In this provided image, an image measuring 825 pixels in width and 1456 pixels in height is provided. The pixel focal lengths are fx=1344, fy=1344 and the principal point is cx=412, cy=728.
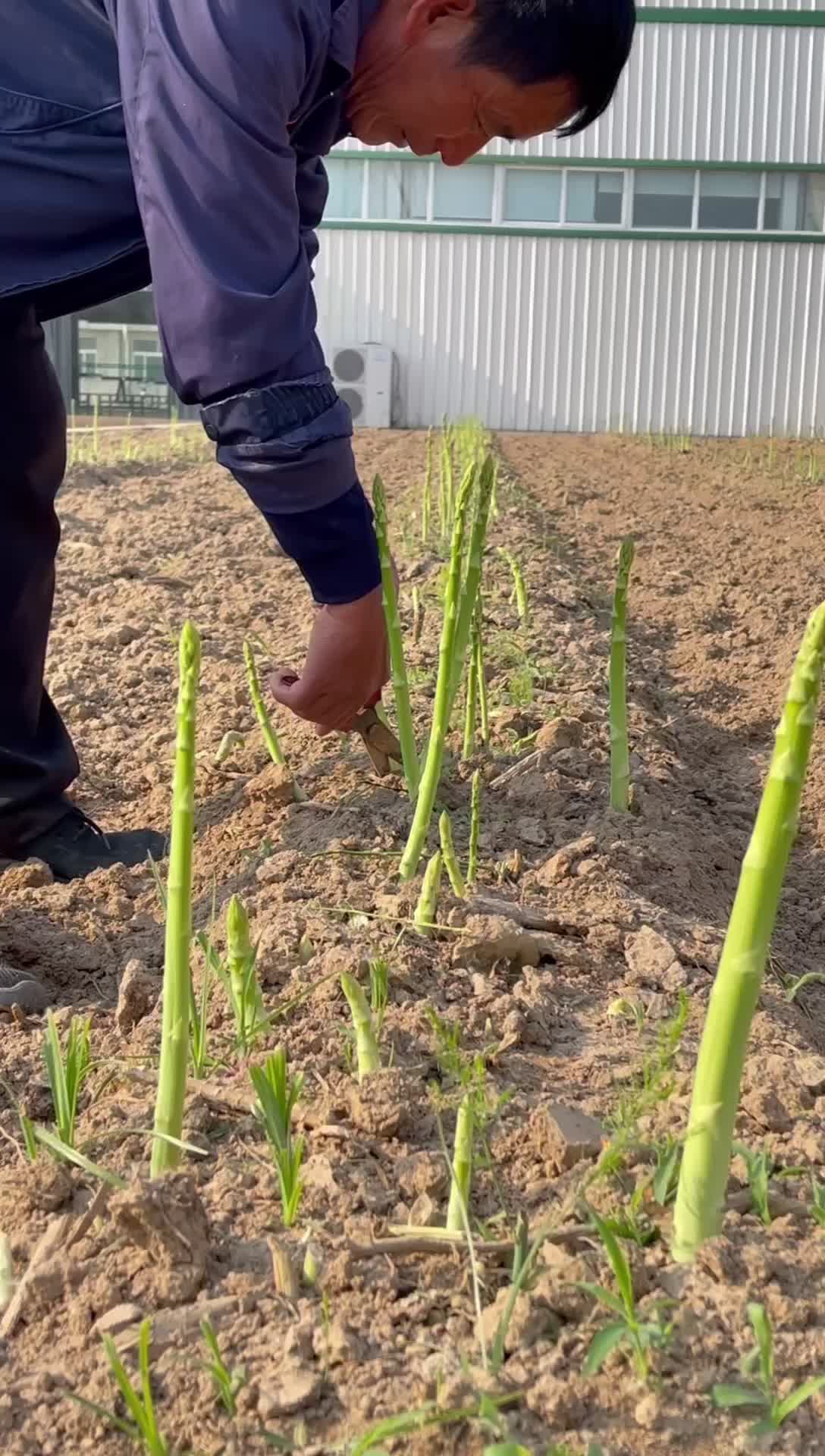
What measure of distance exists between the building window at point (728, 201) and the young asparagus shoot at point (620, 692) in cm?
1075

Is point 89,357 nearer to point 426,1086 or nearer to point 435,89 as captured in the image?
point 435,89

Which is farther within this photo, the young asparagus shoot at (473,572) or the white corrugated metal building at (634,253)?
the white corrugated metal building at (634,253)

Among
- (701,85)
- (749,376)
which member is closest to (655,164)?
(701,85)

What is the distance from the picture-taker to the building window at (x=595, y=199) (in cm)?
1139

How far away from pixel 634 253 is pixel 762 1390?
459 inches

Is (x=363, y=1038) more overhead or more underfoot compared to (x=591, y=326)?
more underfoot

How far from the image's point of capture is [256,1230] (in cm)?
92

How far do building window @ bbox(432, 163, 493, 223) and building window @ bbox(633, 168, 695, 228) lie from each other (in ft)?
4.12

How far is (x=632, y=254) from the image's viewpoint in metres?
11.4

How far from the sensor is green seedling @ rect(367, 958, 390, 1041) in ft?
3.73

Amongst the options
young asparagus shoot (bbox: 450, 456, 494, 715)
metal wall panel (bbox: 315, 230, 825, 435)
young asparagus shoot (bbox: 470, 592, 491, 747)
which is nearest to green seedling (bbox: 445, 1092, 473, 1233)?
young asparagus shoot (bbox: 450, 456, 494, 715)

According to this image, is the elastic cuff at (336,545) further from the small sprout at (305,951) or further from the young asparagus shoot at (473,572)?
the small sprout at (305,951)

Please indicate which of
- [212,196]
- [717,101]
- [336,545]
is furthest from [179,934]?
[717,101]

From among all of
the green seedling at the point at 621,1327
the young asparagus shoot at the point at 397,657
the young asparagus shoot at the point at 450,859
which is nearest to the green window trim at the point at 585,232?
the young asparagus shoot at the point at 397,657
